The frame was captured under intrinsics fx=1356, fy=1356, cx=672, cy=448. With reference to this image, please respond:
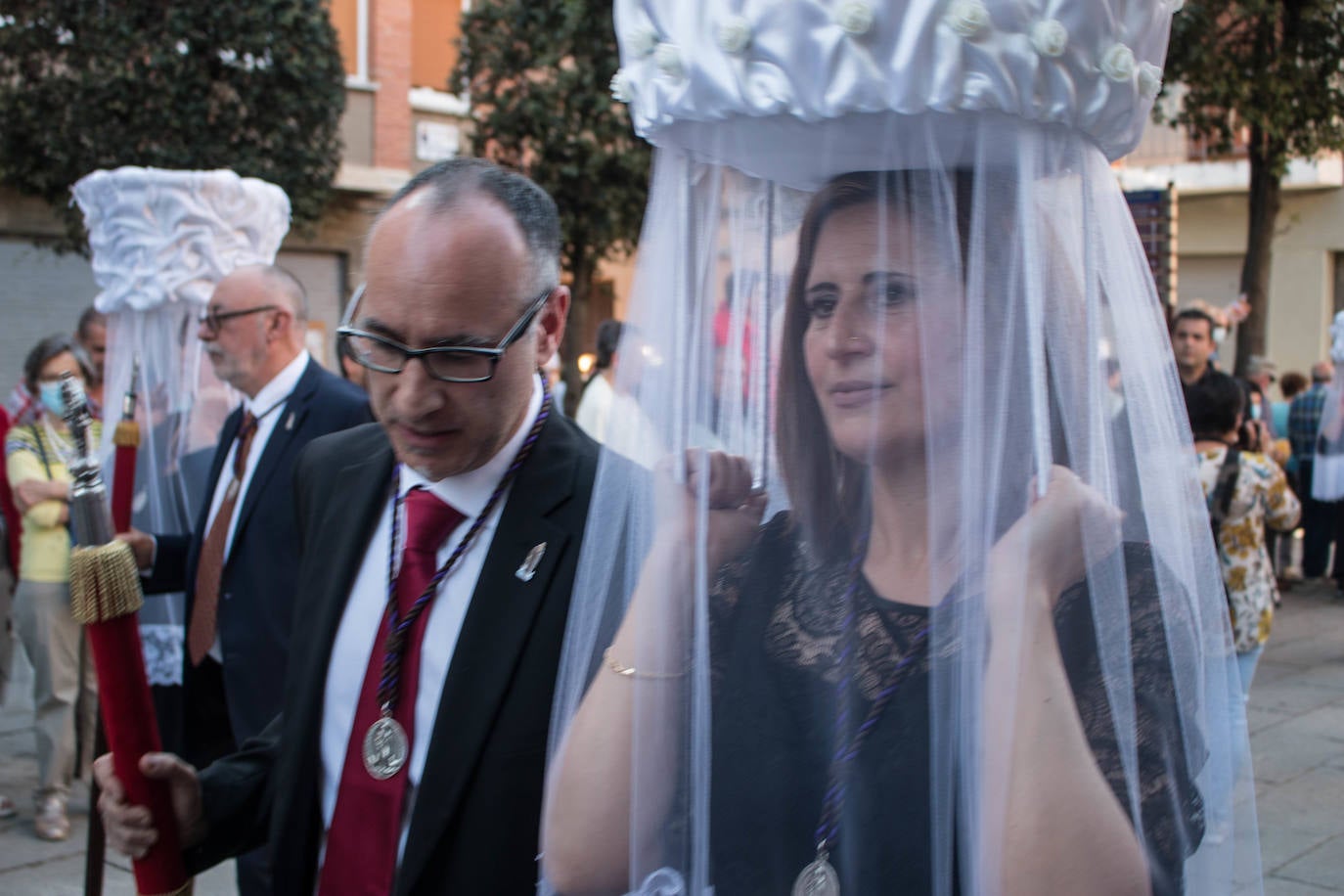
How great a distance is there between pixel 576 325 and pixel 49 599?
6708 mm

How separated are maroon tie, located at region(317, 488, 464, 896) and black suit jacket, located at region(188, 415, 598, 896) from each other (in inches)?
2.5

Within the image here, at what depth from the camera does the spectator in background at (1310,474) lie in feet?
36.2

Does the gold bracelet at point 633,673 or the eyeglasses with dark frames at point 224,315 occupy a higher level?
the eyeglasses with dark frames at point 224,315

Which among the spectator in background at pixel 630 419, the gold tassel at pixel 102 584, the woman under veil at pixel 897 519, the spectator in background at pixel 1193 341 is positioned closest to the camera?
the woman under veil at pixel 897 519

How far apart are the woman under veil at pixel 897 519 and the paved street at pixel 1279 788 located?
12.1 ft

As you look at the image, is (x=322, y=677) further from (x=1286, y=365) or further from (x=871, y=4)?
(x=1286, y=365)

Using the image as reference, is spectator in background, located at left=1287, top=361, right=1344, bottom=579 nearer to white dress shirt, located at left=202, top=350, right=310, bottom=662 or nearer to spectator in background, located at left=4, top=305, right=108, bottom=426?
spectator in background, located at left=4, top=305, right=108, bottom=426

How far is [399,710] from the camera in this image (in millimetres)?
1978

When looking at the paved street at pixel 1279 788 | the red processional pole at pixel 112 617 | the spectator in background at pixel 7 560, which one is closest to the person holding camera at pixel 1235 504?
the paved street at pixel 1279 788

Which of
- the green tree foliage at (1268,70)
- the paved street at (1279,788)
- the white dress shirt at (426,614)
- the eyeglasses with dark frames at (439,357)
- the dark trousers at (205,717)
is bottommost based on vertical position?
the paved street at (1279,788)

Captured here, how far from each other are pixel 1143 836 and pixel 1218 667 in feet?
0.85

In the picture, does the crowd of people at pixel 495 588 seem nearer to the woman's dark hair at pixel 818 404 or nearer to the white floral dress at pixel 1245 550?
the woman's dark hair at pixel 818 404

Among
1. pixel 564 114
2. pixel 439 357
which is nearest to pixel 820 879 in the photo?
pixel 439 357

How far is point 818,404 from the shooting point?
5.61ft
